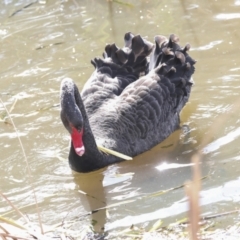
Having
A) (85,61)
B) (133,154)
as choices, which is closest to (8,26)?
(85,61)

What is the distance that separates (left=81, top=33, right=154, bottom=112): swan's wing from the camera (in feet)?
18.5

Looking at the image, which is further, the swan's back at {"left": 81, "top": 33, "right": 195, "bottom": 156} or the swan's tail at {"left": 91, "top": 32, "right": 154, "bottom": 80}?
the swan's tail at {"left": 91, "top": 32, "right": 154, "bottom": 80}

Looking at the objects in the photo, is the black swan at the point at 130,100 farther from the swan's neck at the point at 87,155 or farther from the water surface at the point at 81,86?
the water surface at the point at 81,86

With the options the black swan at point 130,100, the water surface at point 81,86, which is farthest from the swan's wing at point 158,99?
the water surface at point 81,86

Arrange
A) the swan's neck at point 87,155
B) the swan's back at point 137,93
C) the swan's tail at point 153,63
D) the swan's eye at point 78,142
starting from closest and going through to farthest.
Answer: the swan's eye at point 78,142, the swan's neck at point 87,155, the swan's back at point 137,93, the swan's tail at point 153,63

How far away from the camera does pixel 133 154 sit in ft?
17.5

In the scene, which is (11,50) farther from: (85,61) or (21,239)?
(21,239)

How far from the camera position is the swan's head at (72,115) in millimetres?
4527

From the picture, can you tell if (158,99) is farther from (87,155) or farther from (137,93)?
(87,155)

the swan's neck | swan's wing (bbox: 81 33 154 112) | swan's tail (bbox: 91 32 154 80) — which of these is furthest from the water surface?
swan's tail (bbox: 91 32 154 80)

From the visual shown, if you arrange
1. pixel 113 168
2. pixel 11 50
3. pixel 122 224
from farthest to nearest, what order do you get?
1. pixel 11 50
2. pixel 113 168
3. pixel 122 224

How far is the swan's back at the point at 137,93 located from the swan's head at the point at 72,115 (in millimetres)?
550

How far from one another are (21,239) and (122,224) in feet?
3.82

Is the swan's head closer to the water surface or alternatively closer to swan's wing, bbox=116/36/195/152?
the water surface
